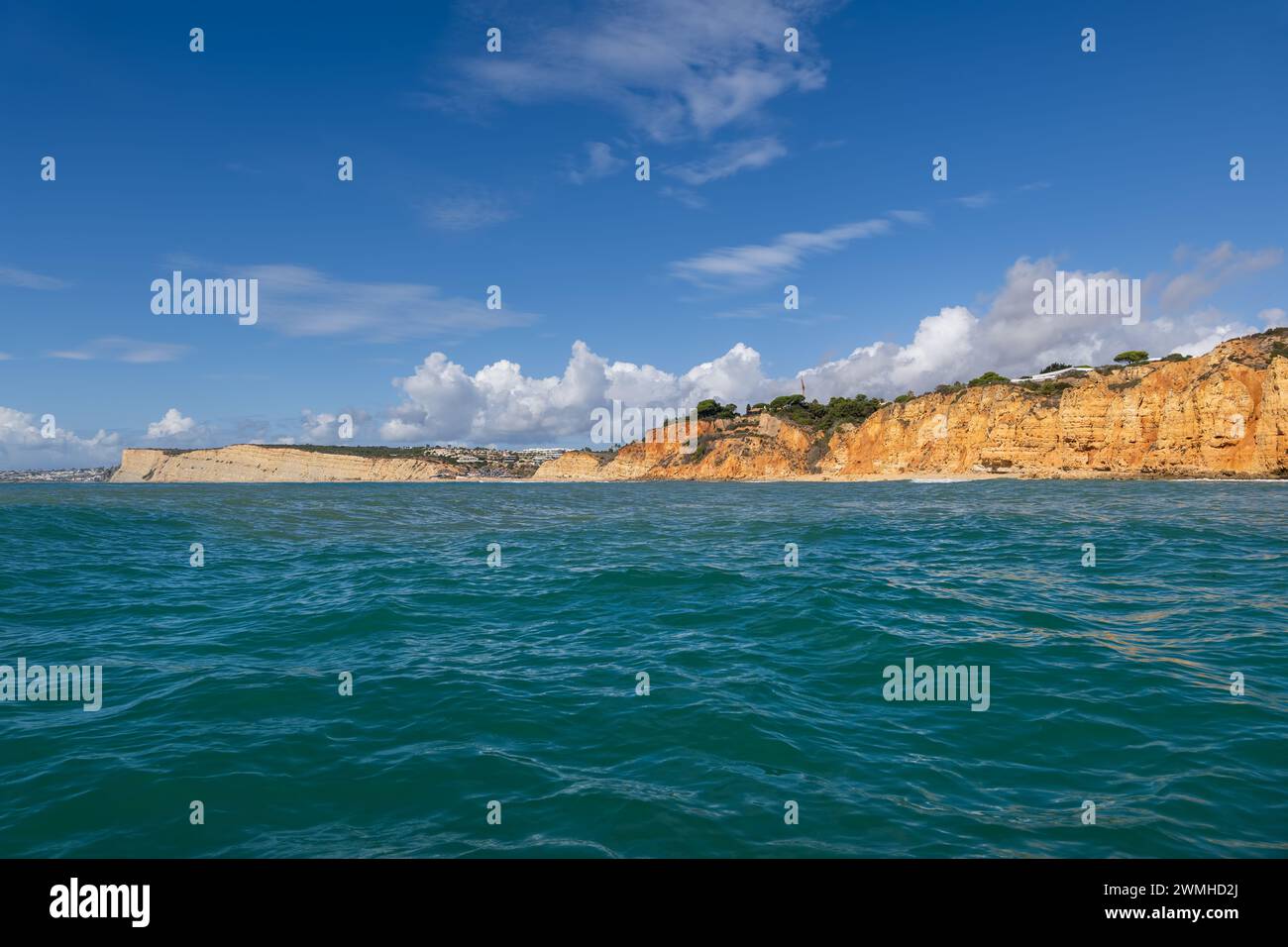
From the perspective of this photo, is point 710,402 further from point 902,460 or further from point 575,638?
point 575,638

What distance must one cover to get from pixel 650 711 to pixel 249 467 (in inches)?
8616

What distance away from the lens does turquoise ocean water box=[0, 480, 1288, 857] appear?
640cm

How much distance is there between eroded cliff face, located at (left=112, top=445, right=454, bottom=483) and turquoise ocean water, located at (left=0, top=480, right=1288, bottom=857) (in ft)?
621

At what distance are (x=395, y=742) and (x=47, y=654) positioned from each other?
861 cm

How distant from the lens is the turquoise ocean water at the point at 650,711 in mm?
6402

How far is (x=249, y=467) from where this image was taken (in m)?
195

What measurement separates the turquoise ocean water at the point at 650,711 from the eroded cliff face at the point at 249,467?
189 m
